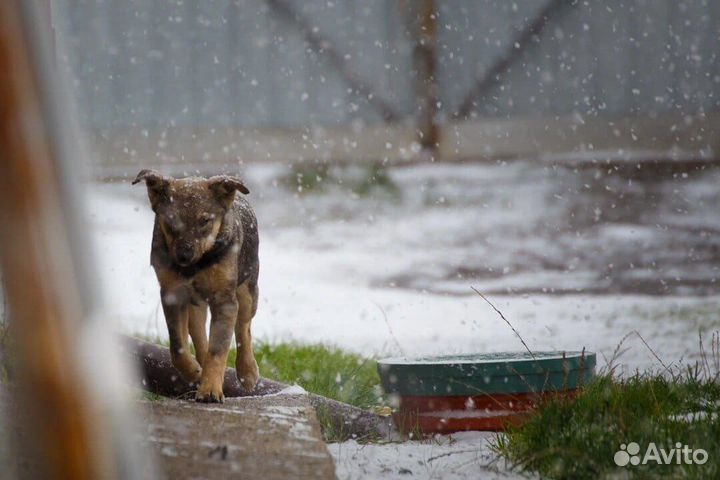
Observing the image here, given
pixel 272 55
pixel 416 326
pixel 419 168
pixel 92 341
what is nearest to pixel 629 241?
pixel 419 168

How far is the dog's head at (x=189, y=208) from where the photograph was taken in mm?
3273

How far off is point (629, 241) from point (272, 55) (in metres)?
3.81

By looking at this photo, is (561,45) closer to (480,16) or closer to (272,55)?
(480,16)

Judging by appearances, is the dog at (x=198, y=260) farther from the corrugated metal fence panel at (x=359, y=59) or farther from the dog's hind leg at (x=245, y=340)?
the corrugated metal fence panel at (x=359, y=59)

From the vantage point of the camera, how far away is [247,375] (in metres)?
4.05

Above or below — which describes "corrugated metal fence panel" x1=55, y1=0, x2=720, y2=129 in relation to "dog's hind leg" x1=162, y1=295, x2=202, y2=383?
above

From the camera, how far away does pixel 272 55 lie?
9.35 metres

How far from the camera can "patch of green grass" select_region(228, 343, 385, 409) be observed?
15.3 ft

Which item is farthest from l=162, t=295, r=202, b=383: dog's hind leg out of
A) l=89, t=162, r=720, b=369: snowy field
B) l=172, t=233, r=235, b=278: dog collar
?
l=89, t=162, r=720, b=369: snowy field

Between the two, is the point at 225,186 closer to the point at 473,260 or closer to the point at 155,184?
the point at 155,184

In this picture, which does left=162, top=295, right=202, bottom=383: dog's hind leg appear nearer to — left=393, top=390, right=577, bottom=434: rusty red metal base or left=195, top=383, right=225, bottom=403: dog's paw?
left=195, top=383, right=225, bottom=403: dog's paw

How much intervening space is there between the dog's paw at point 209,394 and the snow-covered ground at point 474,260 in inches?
91.6

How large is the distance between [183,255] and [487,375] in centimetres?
126

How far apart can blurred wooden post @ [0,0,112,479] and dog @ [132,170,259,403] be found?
5.83ft
